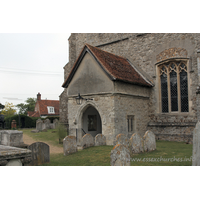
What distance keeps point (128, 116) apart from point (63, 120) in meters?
10.1

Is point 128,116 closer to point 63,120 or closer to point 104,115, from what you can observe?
point 104,115

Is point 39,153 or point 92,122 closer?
point 39,153

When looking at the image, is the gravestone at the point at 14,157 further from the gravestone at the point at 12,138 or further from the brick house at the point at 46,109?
the brick house at the point at 46,109

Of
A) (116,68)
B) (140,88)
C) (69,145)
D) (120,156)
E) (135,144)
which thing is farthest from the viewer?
(140,88)

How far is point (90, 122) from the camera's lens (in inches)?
599

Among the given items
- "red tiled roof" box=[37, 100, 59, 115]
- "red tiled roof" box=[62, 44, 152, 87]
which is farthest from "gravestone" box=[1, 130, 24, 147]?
"red tiled roof" box=[37, 100, 59, 115]

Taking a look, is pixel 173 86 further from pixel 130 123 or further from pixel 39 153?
pixel 39 153

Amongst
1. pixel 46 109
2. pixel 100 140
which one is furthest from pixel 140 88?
pixel 46 109

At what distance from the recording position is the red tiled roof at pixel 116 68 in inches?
489

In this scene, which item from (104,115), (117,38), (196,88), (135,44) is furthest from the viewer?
(117,38)

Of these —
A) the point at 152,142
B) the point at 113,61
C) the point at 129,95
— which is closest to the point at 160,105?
the point at 129,95

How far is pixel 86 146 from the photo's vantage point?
10812 millimetres

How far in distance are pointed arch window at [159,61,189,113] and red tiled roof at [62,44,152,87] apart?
1194mm

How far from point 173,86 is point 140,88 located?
239 cm
